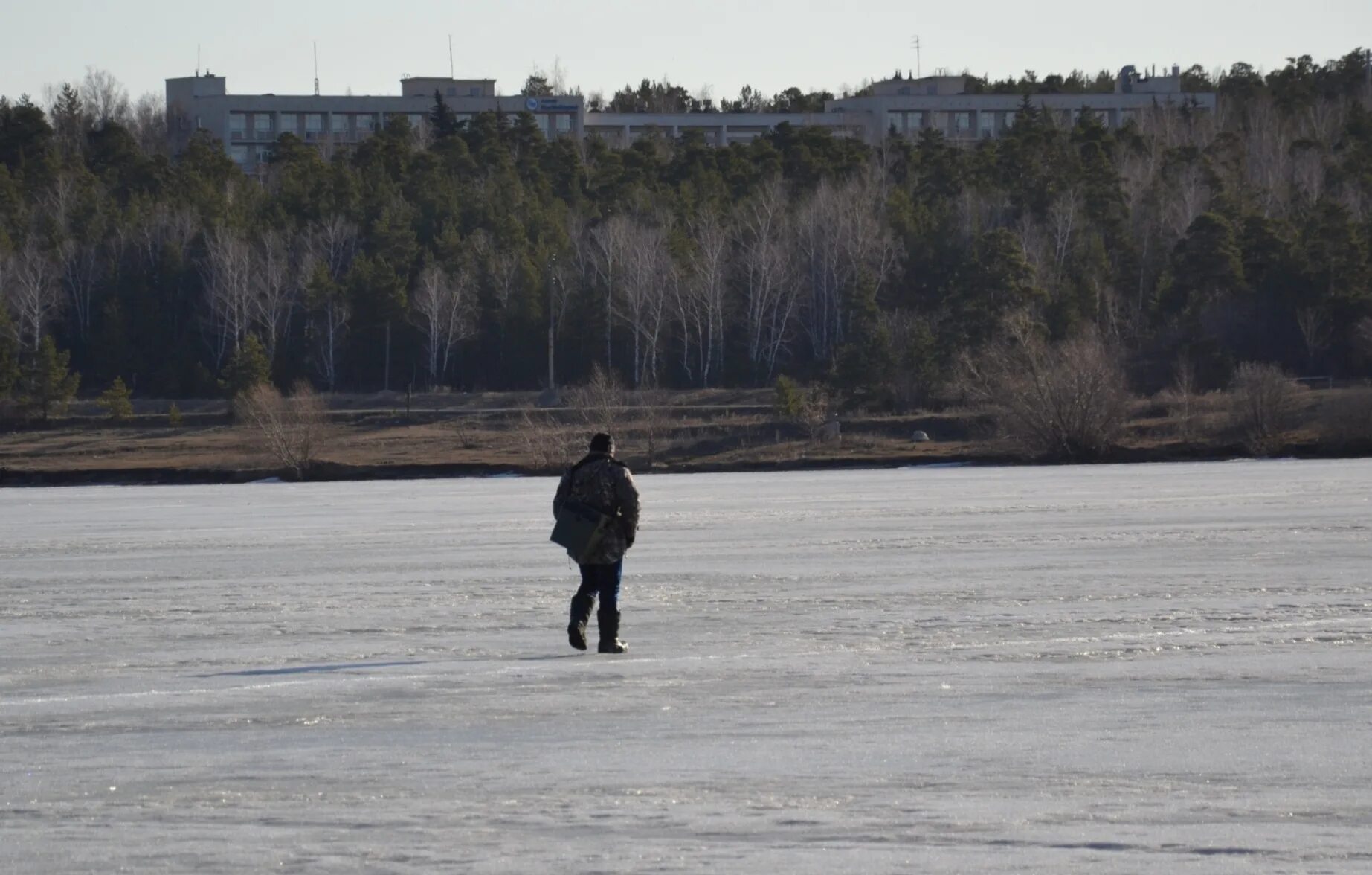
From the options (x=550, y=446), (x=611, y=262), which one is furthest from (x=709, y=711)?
(x=611, y=262)

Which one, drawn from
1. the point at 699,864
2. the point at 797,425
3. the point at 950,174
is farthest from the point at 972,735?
the point at 950,174

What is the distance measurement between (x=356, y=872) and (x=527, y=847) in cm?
74

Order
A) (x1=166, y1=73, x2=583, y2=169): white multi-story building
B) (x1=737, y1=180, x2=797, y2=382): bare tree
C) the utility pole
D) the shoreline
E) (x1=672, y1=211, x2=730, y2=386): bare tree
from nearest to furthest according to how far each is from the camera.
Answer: the shoreline → the utility pole → (x1=672, y1=211, x2=730, y2=386): bare tree → (x1=737, y1=180, x2=797, y2=382): bare tree → (x1=166, y1=73, x2=583, y2=169): white multi-story building

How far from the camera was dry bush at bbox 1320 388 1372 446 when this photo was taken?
48312mm

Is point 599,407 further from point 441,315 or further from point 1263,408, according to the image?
point 441,315

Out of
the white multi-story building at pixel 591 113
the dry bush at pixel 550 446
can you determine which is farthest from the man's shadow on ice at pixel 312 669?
the white multi-story building at pixel 591 113

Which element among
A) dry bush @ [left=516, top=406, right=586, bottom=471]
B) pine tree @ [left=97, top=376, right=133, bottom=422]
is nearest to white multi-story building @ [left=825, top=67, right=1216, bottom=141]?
pine tree @ [left=97, top=376, right=133, bottom=422]

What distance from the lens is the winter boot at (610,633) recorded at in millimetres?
12641

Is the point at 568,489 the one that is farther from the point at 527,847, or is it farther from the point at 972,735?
the point at 527,847

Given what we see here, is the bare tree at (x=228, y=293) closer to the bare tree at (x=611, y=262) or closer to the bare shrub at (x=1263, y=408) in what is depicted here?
the bare tree at (x=611, y=262)

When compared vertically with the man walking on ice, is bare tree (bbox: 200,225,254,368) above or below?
above

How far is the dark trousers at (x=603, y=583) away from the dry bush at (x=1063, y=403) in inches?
1583

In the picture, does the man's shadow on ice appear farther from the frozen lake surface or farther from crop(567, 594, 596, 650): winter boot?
crop(567, 594, 596, 650): winter boot

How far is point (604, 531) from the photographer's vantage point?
12.4 metres
